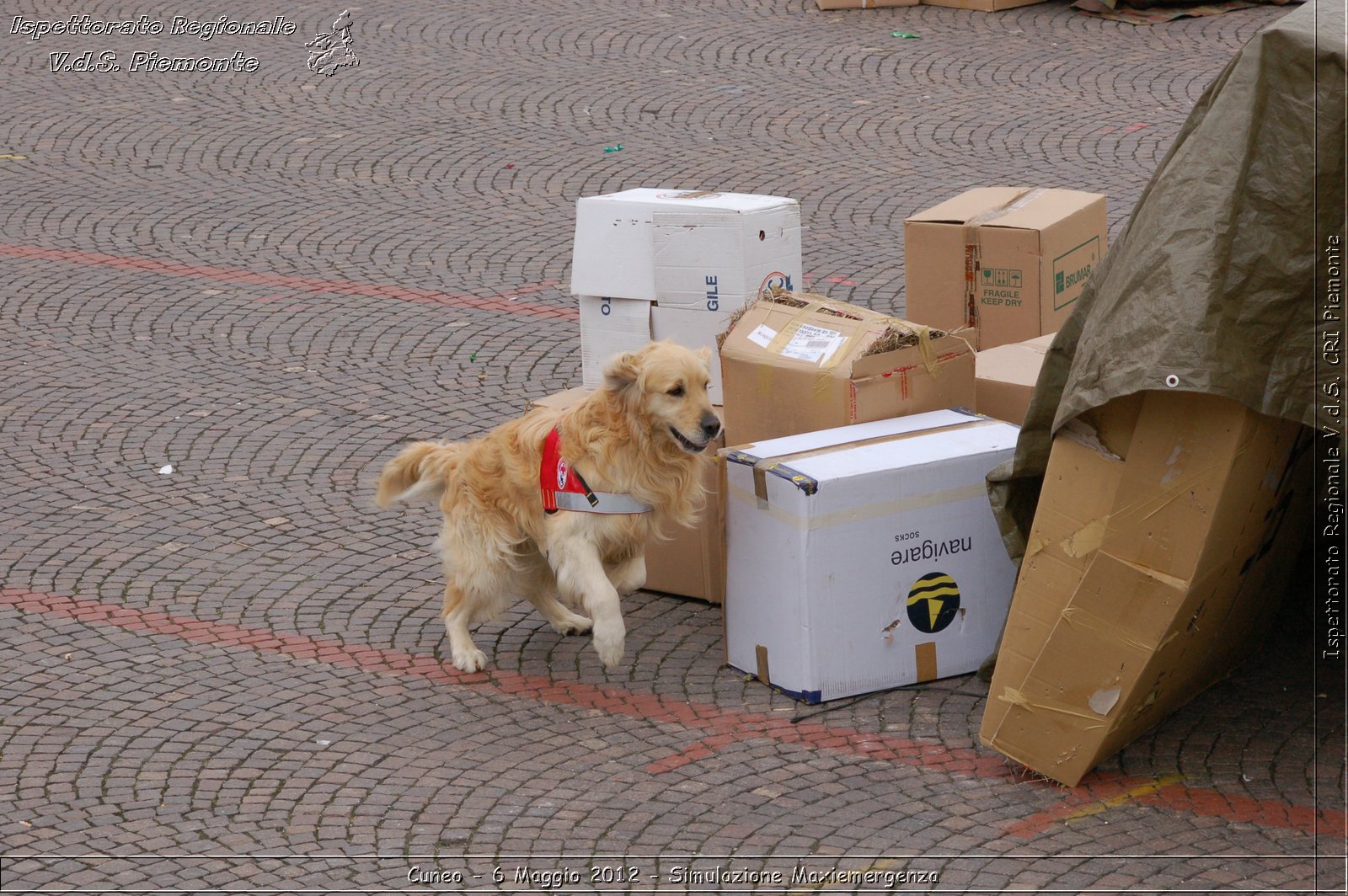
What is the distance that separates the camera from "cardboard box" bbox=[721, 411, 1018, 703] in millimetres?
5496

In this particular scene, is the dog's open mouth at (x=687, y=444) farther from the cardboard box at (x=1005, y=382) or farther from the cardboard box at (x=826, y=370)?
the cardboard box at (x=1005, y=382)

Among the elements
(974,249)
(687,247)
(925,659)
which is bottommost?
(925,659)

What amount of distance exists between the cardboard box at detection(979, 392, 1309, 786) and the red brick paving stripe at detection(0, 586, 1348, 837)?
0.48ft

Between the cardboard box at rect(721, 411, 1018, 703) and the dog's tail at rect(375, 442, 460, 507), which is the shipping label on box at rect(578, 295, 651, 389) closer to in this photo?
the dog's tail at rect(375, 442, 460, 507)

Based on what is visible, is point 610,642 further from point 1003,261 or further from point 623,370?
point 1003,261

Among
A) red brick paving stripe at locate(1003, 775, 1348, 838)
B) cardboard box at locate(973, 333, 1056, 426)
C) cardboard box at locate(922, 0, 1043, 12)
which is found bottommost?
red brick paving stripe at locate(1003, 775, 1348, 838)

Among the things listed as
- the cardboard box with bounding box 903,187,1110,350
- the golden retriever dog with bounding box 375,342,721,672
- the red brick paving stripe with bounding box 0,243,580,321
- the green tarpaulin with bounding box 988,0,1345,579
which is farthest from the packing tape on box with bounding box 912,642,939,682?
the red brick paving stripe with bounding box 0,243,580,321

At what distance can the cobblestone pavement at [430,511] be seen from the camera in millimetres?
4875

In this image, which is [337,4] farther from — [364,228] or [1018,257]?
[1018,257]

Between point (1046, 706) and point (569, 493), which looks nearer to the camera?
point (1046, 706)

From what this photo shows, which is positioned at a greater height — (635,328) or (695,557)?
(635,328)

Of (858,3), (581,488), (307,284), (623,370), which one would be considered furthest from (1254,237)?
(858,3)

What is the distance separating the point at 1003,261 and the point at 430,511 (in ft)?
9.99

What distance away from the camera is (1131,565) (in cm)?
474
